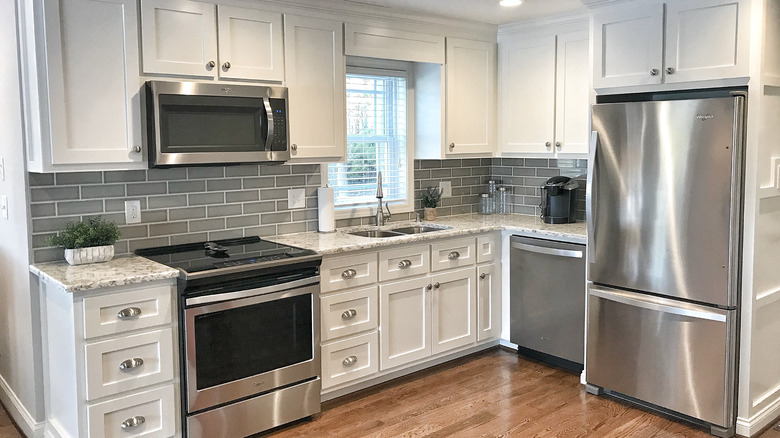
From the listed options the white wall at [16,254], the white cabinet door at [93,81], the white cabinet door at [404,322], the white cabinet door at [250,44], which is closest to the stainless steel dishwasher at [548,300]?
the white cabinet door at [404,322]

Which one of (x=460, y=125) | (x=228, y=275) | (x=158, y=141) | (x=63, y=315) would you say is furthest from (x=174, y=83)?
(x=460, y=125)

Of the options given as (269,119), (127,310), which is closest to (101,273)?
(127,310)

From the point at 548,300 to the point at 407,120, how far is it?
1.51 meters

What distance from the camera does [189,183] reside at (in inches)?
137

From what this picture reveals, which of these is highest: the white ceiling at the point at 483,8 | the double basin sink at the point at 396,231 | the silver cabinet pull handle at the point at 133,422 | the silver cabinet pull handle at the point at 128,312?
the white ceiling at the point at 483,8

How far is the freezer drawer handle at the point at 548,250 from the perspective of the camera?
12.8ft

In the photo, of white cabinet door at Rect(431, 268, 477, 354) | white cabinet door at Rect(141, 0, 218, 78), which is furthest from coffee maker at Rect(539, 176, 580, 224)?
white cabinet door at Rect(141, 0, 218, 78)

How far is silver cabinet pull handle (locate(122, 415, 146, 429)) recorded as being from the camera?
2.78 m

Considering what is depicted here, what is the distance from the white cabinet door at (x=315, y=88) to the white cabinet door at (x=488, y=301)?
1.26m

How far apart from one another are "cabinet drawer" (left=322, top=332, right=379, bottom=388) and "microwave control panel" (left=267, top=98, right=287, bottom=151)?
108 centimetres

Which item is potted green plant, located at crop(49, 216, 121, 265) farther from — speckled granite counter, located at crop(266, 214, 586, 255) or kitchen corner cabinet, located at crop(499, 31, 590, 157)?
kitchen corner cabinet, located at crop(499, 31, 590, 157)

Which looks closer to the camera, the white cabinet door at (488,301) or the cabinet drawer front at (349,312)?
the cabinet drawer front at (349,312)

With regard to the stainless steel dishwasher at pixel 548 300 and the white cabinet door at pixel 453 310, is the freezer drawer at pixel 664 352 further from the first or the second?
the white cabinet door at pixel 453 310

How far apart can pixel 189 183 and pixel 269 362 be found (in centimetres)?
105
